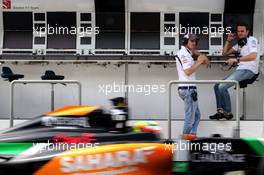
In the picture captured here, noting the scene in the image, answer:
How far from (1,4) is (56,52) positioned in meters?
1.21

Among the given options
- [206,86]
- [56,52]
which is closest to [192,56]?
[206,86]

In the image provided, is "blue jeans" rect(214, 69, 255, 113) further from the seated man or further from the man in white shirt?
the man in white shirt

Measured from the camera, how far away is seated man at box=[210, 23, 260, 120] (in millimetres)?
7102

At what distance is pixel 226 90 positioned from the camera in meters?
7.09

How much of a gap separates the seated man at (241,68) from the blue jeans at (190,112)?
0.38 m

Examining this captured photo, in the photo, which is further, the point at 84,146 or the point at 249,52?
the point at 249,52

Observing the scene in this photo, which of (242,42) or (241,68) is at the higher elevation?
(242,42)

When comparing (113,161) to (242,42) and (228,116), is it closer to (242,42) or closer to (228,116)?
(228,116)

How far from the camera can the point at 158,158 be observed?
3.41 m

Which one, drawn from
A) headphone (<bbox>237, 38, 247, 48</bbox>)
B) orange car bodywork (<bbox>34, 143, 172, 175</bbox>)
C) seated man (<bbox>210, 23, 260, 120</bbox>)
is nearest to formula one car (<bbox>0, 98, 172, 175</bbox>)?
orange car bodywork (<bbox>34, 143, 172, 175</bbox>)

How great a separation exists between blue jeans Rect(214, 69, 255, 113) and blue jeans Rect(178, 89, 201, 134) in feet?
1.54

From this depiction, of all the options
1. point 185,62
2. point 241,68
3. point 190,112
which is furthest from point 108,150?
point 241,68

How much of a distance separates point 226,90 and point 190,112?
65 cm

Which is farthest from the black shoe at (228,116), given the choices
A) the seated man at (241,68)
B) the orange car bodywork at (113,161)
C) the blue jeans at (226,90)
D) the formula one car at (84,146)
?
the orange car bodywork at (113,161)
